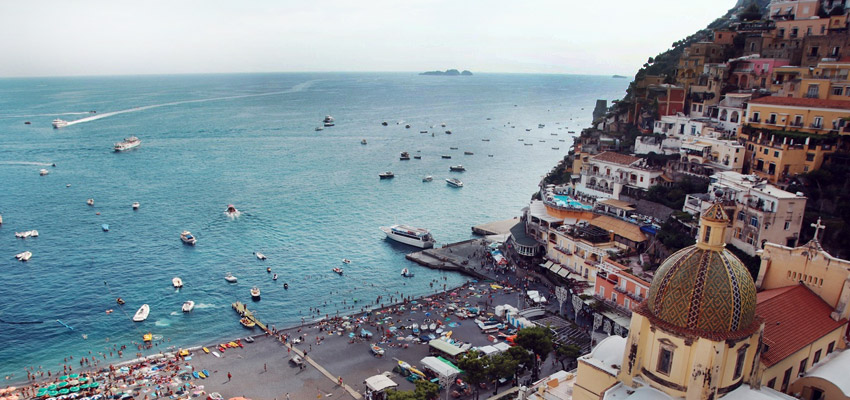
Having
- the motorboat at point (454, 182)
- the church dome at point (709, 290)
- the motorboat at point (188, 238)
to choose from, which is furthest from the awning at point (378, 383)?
the motorboat at point (454, 182)

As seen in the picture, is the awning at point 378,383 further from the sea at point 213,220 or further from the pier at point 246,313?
the sea at point 213,220

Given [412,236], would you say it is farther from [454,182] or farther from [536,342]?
[536,342]

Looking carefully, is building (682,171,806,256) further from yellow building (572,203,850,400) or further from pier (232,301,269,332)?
pier (232,301,269,332)

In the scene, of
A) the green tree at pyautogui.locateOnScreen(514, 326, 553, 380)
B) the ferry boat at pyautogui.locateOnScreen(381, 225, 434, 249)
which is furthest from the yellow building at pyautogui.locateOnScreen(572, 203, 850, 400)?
the ferry boat at pyautogui.locateOnScreen(381, 225, 434, 249)

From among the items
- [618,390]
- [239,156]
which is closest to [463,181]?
[239,156]

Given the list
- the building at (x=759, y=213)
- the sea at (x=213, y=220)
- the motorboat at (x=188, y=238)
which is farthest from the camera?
the motorboat at (x=188, y=238)

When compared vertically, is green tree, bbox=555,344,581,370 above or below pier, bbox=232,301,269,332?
above

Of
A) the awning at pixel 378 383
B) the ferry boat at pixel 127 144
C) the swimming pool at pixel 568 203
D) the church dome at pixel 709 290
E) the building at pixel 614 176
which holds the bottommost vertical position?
the awning at pixel 378 383
